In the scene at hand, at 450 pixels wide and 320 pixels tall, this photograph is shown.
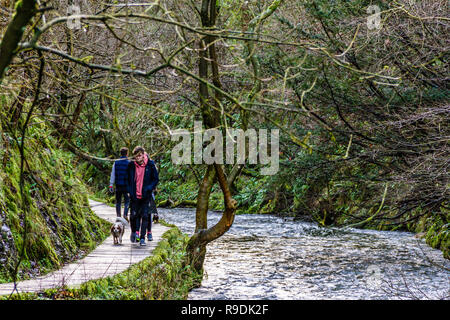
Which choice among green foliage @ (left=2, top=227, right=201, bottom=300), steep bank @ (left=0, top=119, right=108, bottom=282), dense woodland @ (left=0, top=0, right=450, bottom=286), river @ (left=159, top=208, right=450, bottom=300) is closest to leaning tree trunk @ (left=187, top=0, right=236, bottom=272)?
dense woodland @ (left=0, top=0, right=450, bottom=286)

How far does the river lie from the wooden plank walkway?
136cm

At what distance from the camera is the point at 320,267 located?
12.8m

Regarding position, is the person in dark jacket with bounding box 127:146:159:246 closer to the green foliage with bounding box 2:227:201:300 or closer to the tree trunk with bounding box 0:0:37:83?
the green foliage with bounding box 2:227:201:300

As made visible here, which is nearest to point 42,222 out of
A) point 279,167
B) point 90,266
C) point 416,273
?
point 90,266

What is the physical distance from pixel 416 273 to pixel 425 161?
2.86 meters

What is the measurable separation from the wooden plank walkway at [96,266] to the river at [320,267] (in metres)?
1.36

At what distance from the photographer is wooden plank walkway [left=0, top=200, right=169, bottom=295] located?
21.8 ft

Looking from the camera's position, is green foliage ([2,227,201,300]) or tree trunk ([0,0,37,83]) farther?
green foliage ([2,227,201,300])

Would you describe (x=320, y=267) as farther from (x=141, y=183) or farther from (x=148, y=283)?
(x=148, y=283)

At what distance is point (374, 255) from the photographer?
13953 millimetres

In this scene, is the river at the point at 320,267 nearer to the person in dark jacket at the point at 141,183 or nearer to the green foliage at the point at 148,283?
the green foliage at the point at 148,283

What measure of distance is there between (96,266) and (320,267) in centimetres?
605

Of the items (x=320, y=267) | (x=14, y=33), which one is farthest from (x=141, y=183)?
(x=14, y=33)
